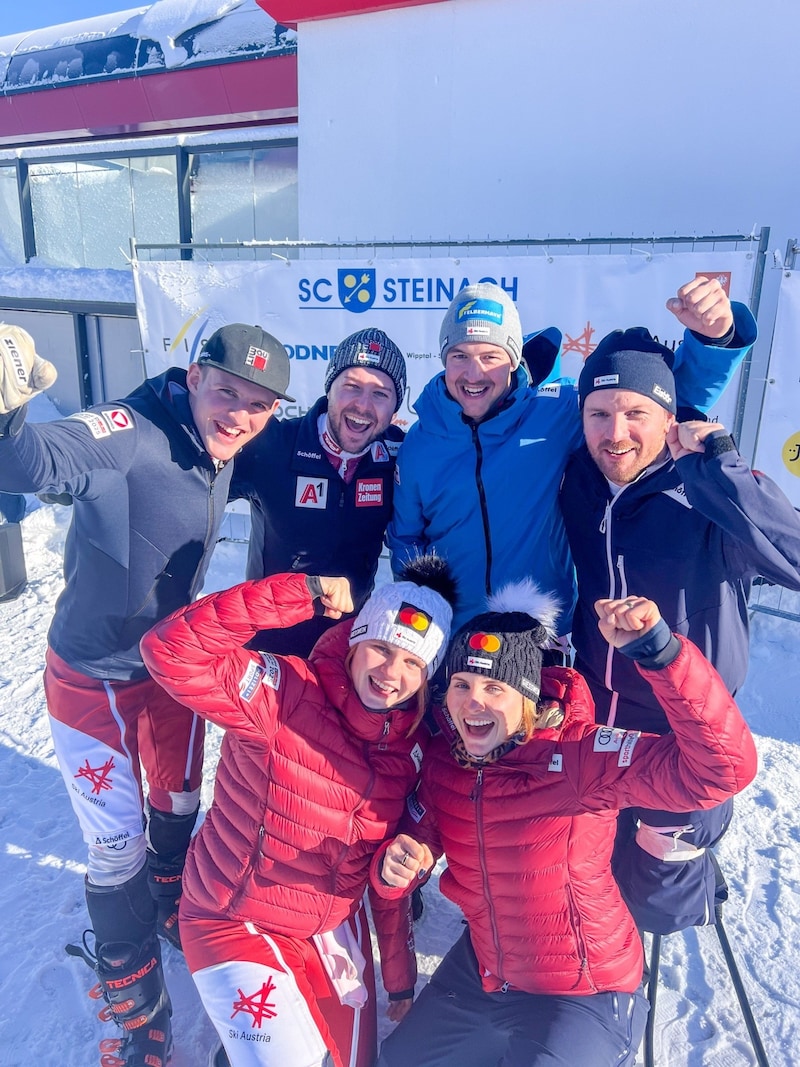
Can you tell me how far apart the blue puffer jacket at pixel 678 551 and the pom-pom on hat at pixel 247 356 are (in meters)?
1.03

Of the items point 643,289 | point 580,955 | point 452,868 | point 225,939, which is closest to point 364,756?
point 452,868

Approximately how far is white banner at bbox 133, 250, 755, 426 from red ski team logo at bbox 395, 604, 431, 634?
124 inches

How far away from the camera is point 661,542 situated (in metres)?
1.95

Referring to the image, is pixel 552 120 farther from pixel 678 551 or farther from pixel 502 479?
pixel 678 551

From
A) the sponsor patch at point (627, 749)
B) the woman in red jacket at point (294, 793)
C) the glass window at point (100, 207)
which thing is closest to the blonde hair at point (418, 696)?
the woman in red jacket at point (294, 793)

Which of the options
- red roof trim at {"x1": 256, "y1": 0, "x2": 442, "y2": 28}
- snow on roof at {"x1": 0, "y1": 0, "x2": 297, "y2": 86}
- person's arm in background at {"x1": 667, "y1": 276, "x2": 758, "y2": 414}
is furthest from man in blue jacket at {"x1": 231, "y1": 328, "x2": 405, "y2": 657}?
snow on roof at {"x1": 0, "y1": 0, "x2": 297, "y2": 86}

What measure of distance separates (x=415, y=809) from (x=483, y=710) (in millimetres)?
449

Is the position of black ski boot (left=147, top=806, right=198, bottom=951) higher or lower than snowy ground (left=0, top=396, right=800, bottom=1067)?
higher

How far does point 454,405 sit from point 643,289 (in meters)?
2.69

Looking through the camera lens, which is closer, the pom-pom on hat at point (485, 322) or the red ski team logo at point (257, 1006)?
the red ski team logo at point (257, 1006)

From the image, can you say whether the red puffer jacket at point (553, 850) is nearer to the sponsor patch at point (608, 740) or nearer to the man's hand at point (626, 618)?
the sponsor patch at point (608, 740)

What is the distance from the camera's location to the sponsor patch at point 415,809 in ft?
6.58

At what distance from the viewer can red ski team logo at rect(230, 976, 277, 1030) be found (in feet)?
5.82

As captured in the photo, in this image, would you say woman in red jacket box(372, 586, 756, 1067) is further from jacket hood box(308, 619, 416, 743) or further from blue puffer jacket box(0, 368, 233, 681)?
blue puffer jacket box(0, 368, 233, 681)
